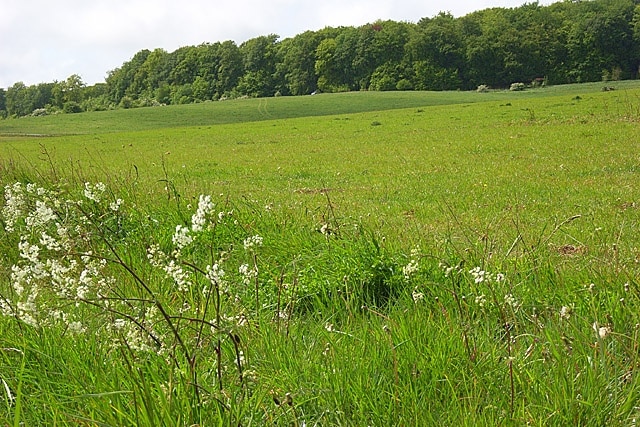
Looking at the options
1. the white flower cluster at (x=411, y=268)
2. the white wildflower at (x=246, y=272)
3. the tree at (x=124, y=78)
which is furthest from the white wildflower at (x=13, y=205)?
the tree at (x=124, y=78)

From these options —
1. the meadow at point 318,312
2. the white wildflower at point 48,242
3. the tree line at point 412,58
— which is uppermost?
the tree line at point 412,58

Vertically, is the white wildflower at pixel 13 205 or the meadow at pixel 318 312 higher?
the white wildflower at pixel 13 205

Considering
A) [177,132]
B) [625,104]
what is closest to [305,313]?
[625,104]

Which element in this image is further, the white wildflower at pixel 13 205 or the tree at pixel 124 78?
the tree at pixel 124 78

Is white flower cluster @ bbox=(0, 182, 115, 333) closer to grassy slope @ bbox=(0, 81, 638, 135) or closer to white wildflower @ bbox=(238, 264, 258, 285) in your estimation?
white wildflower @ bbox=(238, 264, 258, 285)

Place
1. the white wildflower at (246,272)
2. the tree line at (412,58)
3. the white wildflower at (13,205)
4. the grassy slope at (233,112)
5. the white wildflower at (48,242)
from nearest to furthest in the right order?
1. the white wildflower at (246,272)
2. the white wildflower at (48,242)
3. the white wildflower at (13,205)
4. the grassy slope at (233,112)
5. the tree line at (412,58)

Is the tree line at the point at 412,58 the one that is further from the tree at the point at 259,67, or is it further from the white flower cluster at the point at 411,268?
the white flower cluster at the point at 411,268

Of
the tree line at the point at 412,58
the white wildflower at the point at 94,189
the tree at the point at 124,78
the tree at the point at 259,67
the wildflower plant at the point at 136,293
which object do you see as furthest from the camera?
the tree at the point at 124,78

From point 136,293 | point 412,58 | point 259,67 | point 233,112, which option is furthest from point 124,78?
point 136,293

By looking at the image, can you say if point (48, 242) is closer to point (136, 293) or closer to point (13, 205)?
point (136, 293)

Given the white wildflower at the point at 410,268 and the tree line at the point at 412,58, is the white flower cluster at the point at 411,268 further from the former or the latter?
the tree line at the point at 412,58

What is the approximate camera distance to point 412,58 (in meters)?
123

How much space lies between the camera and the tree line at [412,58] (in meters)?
108

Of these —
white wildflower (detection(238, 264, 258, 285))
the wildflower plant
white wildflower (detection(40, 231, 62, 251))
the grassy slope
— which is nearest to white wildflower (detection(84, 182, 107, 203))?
the wildflower plant
